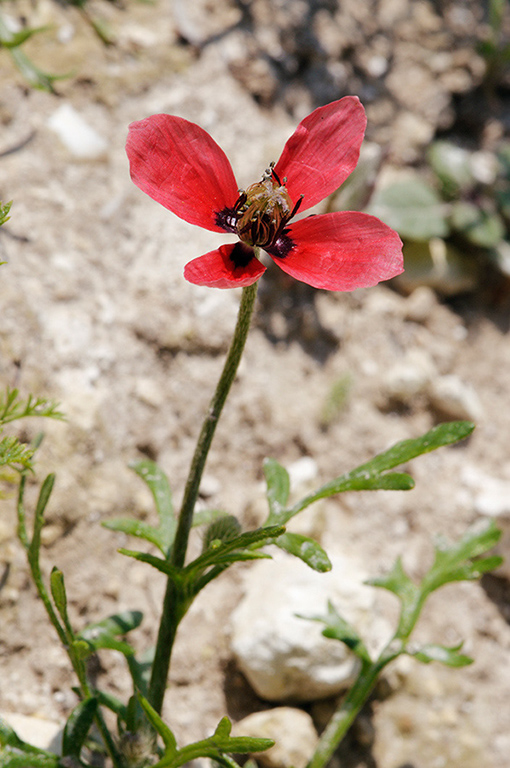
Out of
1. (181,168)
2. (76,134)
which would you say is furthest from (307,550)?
(76,134)

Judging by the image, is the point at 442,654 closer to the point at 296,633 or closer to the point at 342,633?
the point at 342,633

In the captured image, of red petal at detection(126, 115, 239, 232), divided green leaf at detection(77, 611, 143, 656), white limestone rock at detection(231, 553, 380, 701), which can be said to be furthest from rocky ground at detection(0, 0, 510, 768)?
red petal at detection(126, 115, 239, 232)

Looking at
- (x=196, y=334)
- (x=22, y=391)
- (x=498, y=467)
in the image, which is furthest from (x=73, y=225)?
(x=498, y=467)

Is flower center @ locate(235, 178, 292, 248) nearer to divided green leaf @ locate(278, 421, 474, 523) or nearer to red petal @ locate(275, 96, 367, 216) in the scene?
red petal @ locate(275, 96, 367, 216)

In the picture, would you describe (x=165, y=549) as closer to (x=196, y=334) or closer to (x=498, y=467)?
(x=196, y=334)

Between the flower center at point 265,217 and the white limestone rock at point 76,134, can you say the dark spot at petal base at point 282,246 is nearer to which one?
the flower center at point 265,217

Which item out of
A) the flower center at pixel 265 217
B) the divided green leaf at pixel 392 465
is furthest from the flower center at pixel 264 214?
the divided green leaf at pixel 392 465

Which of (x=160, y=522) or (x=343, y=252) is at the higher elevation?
(x=343, y=252)
